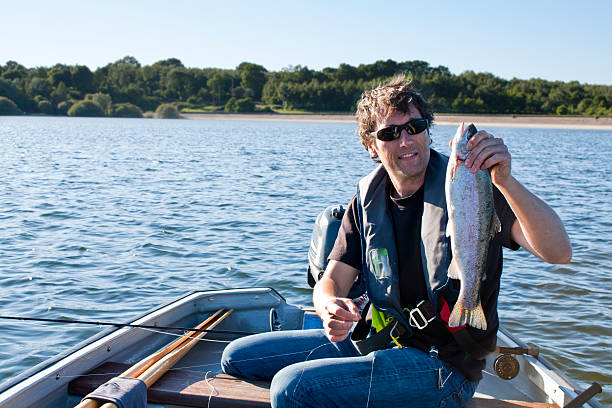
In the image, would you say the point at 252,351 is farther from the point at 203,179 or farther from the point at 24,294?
the point at 203,179

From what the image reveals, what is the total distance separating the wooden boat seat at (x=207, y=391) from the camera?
385 cm

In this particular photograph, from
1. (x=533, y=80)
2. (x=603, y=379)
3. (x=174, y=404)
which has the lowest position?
(x=603, y=379)

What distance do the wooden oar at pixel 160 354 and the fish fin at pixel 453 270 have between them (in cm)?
218

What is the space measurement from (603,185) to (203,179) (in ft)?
51.2

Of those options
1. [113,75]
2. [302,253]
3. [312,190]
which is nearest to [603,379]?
[302,253]

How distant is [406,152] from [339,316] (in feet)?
3.32

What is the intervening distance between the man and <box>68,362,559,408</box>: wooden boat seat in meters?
0.51

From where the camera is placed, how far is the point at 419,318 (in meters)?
3.29

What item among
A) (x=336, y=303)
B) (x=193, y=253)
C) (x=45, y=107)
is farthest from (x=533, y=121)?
(x=336, y=303)

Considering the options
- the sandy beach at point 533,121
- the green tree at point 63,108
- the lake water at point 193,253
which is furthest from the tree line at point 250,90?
the lake water at point 193,253

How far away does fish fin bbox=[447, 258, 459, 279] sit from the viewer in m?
2.99

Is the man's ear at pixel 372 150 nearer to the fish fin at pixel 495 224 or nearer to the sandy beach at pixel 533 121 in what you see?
the fish fin at pixel 495 224

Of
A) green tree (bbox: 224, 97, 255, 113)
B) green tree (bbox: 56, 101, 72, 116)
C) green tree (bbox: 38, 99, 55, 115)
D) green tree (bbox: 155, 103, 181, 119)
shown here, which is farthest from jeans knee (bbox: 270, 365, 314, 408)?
green tree (bbox: 56, 101, 72, 116)

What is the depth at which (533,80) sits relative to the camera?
132 m
